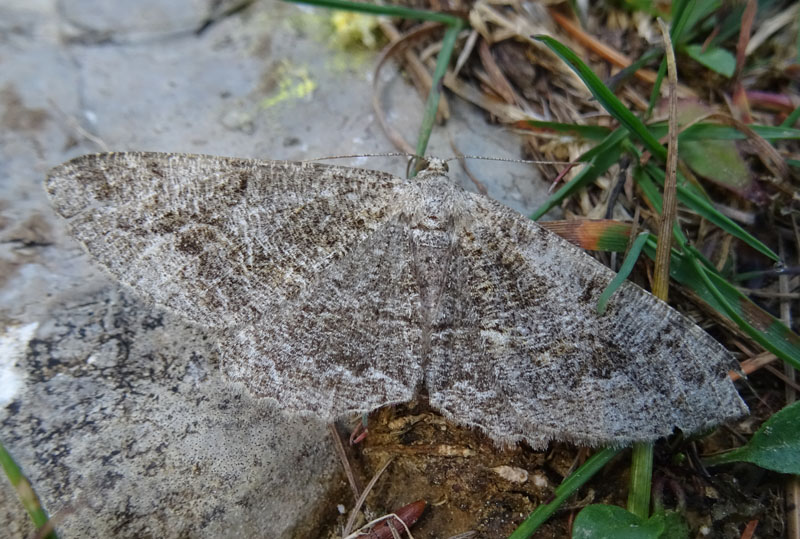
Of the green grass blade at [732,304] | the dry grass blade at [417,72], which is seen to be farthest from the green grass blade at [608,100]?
the dry grass blade at [417,72]

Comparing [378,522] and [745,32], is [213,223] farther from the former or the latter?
[745,32]

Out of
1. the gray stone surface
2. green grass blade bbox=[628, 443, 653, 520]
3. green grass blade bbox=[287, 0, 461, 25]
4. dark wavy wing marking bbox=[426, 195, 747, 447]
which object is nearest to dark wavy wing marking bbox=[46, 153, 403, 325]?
the gray stone surface

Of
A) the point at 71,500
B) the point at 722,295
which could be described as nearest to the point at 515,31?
the point at 722,295

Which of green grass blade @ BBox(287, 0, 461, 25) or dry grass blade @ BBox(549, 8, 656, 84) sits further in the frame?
dry grass blade @ BBox(549, 8, 656, 84)

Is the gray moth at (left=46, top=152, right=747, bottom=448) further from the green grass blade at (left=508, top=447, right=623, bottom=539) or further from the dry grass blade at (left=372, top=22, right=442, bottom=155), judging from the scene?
the dry grass blade at (left=372, top=22, right=442, bottom=155)

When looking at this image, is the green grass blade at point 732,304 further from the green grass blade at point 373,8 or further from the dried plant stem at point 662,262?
the green grass blade at point 373,8

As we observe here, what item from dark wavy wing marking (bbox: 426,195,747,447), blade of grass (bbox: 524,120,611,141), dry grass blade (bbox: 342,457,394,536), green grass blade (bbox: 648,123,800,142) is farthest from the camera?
blade of grass (bbox: 524,120,611,141)
